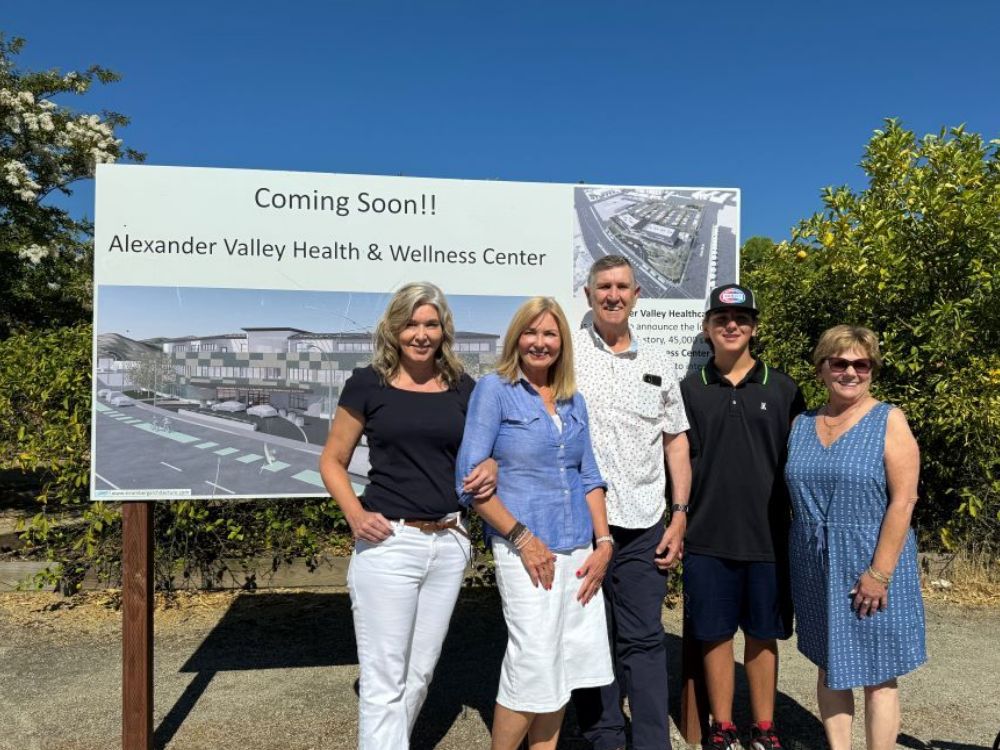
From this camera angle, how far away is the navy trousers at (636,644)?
2.94 meters

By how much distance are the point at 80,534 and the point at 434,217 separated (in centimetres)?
355

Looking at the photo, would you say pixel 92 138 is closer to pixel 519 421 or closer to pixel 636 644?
pixel 519 421

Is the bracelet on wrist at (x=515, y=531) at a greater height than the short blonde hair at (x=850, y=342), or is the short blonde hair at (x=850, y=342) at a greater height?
the short blonde hair at (x=850, y=342)

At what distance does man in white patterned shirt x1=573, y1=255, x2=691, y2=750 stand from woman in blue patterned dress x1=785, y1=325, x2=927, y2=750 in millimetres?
517

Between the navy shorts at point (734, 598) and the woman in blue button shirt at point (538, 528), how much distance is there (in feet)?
2.09

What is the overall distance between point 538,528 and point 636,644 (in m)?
0.81

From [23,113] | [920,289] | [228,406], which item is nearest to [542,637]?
[228,406]

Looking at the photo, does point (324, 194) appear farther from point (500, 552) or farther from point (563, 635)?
point (563, 635)

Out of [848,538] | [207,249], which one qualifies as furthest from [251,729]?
[848,538]

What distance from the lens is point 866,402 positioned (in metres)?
2.82

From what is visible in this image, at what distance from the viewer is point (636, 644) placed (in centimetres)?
297

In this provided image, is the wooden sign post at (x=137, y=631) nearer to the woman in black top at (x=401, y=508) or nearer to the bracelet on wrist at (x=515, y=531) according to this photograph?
the woman in black top at (x=401, y=508)

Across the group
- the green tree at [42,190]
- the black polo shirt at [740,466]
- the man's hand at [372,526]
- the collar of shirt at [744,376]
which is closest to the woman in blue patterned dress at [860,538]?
the black polo shirt at [740,466]

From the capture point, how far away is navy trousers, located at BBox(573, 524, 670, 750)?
9.65 feet
